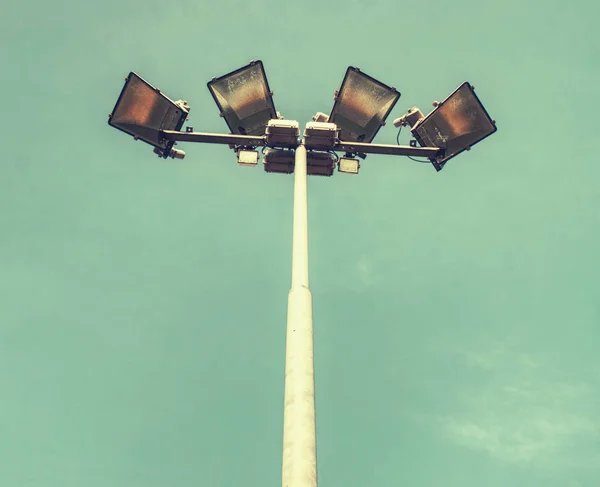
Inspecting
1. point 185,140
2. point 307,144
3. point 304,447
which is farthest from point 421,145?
point 304,447

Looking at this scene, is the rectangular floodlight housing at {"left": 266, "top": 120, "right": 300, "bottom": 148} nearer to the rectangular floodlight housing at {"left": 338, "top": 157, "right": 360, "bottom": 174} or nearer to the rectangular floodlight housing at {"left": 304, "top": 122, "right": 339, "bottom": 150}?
the rectangular floodlight housing at {"left": 304, "top": 122, "right": 339, "bottom": 150}

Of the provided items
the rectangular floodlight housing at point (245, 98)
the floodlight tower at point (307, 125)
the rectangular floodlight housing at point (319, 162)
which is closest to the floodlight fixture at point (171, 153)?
the floodlight tower at point (307, 125)

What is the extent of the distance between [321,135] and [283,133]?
25.1 inches

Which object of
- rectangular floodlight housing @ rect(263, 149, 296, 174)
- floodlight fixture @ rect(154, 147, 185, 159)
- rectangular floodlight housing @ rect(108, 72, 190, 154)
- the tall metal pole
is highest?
rectangular floodlight housing @ rect(108, 72, 190, 154)

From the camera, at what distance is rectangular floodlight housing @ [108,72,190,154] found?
33.6 feet

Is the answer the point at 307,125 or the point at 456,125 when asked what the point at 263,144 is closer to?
the point at 307,125

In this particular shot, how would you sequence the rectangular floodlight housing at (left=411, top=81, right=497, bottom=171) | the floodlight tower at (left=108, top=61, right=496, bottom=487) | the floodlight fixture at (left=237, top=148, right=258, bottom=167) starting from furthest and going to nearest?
1. the floodlight fixture at (left=237, top=148, right=258, bottom=167)
2. the rectangular floodlight housing at (left=411, top=81, right=497, bottom=171)
3. the floodlight tower at (left=108, top=61, right=496, bottom=487)

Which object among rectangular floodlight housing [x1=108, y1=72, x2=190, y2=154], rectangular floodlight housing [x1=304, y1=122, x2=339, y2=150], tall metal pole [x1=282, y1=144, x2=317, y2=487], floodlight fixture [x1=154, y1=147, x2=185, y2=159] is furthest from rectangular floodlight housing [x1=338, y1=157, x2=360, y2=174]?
tall metal pole [x1=282, y1=144, x2=317, y2=487]

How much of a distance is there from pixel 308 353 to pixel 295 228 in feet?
6.66

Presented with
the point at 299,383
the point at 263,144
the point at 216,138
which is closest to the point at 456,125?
the point at 263,144

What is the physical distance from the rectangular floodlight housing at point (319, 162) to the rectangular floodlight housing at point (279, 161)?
0.27 meters

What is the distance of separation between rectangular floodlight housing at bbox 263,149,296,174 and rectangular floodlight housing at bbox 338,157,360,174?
891 mm

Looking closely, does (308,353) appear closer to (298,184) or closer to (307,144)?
(298,184)

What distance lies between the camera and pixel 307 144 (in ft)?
33.6
